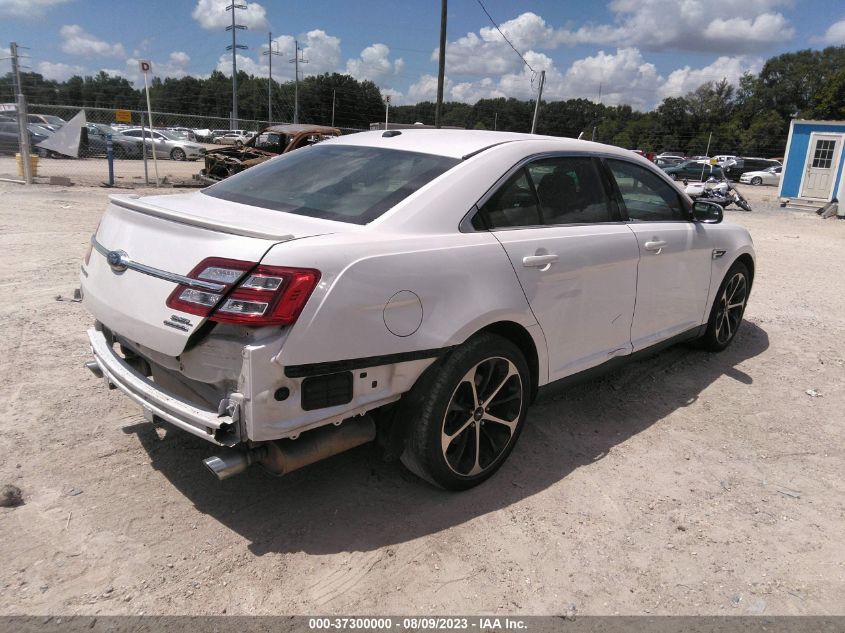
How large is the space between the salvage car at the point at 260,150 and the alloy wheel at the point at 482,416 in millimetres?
14188

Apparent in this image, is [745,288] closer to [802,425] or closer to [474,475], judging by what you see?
[802,425]

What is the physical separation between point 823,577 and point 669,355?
8.95ft

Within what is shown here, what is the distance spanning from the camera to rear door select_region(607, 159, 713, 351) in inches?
156

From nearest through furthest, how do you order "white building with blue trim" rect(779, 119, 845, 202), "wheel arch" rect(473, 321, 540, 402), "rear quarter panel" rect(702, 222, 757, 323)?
"wheel arch" rect(473, 321, 540, 402), "rear quarter panel" rect(702, 222, 757, 323), "white building with blue trim" rect(779, 119, 845, 202)

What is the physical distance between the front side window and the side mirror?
13cm

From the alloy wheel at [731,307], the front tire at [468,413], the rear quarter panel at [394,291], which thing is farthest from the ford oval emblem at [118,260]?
the alloy wheel at [731,307]

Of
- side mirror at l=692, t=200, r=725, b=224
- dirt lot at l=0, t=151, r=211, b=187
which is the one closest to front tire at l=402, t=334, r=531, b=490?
side mirror at l=692, t=200, r=725, b=224

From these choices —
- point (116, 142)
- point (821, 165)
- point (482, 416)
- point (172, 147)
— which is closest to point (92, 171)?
point (116, 142)

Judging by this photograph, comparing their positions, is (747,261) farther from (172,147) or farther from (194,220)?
(172,147)

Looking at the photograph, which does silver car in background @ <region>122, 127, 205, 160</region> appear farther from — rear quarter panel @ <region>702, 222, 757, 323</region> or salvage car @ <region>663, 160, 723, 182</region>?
rear quarter panel @ <region>702, 222, 757, 323</region>

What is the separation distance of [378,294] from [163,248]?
2.95 ft

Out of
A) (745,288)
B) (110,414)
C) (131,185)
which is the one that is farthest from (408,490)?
(131,185)

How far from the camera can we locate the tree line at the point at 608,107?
4294cm

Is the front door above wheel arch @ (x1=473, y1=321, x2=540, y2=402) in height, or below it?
above
